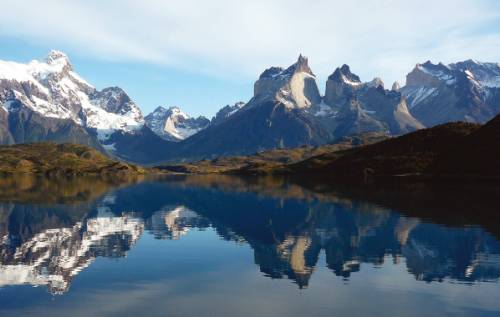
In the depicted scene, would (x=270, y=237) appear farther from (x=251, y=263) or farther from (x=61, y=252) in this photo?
(x=61, y=252)

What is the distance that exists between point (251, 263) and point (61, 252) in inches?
1145

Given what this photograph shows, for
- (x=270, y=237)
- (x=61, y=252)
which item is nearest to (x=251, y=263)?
(x=270, y=237)

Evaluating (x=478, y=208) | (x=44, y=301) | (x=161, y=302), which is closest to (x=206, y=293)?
(x=161, y=302)

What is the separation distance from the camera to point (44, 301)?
51.2 meters

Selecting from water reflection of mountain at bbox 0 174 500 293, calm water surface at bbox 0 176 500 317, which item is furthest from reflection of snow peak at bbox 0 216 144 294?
calm water surface at bbox 0 176 500 317

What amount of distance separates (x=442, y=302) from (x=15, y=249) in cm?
6154

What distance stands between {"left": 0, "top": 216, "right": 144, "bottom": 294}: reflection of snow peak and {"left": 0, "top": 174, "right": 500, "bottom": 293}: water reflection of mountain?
0.13 metres

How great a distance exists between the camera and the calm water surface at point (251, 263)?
50.7m

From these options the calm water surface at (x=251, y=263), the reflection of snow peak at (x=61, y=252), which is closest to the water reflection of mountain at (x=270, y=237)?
the reflection of snow peak at (x=61, y=252)

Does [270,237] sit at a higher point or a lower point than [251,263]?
higher

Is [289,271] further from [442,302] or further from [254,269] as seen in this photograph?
[442,302]

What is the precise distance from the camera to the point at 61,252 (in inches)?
3105

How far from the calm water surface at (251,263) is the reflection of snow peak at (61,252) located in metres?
0.23

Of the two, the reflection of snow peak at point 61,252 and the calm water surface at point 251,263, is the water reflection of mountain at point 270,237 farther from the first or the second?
the calm water surface at point 251,263
